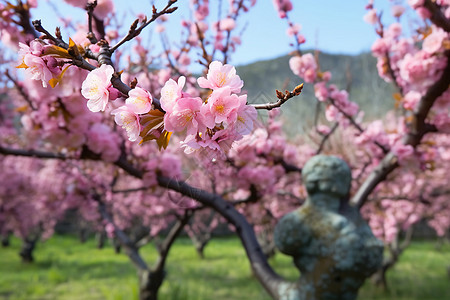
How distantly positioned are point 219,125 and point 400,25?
315 cm

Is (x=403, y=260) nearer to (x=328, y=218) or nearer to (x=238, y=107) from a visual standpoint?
(x=328, y=218)

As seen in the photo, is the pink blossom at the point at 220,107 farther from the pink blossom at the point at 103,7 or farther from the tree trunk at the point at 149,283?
the tree trunk at the point at 149,283

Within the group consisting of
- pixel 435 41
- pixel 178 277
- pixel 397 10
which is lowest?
pixel 178 277

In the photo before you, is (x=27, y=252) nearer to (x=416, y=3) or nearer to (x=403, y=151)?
(x=403, y=151)

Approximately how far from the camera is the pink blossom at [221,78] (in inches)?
25.5

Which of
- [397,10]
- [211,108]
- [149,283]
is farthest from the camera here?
[149,283]

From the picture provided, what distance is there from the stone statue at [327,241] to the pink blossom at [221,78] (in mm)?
1775

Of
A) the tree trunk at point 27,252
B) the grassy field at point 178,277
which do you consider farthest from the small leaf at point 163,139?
the tree trunk at point 27,252

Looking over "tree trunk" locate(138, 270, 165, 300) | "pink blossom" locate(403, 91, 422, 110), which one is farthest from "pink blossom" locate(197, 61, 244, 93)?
"tree trunk" locate(138, 270, 165, 300)

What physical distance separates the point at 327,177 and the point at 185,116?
181 cm

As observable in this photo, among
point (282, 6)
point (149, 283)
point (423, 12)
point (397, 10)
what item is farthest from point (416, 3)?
point (149, 283)

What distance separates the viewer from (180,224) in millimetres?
3602

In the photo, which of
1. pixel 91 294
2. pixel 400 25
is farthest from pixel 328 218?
pixel 91 294

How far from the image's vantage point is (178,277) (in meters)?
6.75
